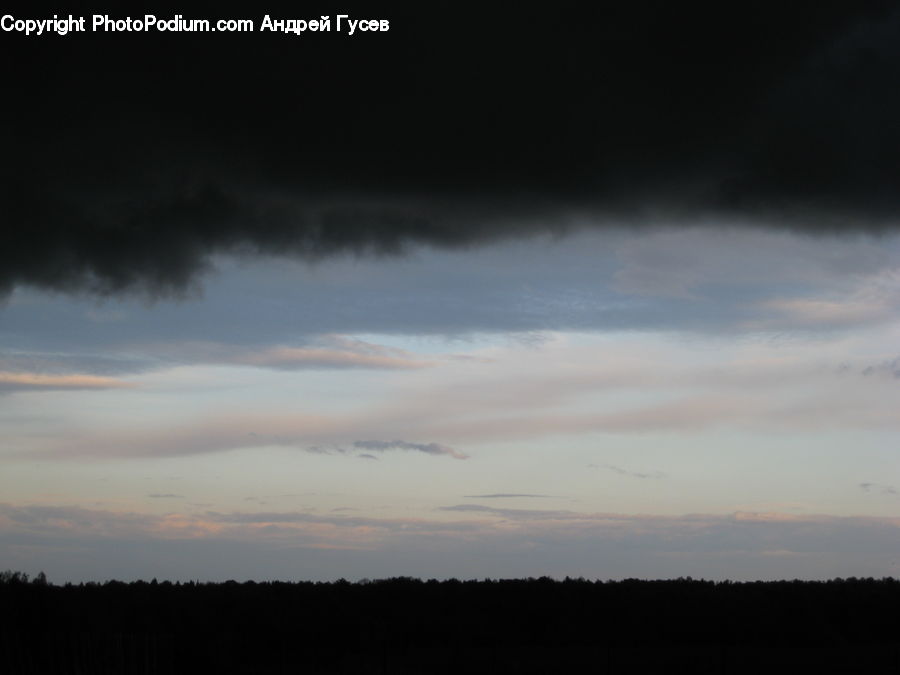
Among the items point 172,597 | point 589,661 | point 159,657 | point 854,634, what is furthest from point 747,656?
point 172,597

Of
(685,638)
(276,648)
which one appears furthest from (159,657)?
(685,638)

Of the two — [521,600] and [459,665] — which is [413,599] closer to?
[521,600]

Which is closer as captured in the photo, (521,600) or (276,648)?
(276,648)

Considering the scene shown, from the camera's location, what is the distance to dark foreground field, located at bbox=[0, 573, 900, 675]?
3606 cm

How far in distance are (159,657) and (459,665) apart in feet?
46.6

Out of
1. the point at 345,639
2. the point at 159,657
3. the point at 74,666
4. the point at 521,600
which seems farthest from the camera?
the point at 521,600

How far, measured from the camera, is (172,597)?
8606 centimetres

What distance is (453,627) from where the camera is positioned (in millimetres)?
71312

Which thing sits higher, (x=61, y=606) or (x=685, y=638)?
(x=61, y=606)

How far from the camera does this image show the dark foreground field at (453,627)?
3606 centimetres

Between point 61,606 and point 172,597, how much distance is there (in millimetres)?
49271

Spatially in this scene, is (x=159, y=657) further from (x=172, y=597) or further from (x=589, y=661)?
(x=172, y=597)

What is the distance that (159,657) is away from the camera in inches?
1453

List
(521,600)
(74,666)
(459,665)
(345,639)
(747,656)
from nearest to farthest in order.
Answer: (74,666), (459,665), (747,656), (345,639), (521,600)
